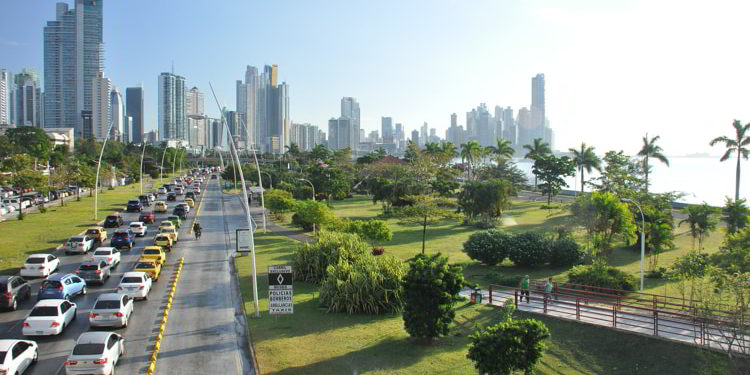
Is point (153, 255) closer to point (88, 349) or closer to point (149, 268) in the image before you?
point (149, 268)

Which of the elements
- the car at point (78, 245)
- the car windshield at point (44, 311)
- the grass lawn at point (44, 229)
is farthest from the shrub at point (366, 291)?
the car at point (78, 245)

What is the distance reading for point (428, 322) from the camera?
18953 millimetres

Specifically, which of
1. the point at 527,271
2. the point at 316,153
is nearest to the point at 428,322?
the point at 527,271

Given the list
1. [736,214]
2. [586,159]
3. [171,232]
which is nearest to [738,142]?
[736,214]

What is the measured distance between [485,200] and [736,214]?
2260cm

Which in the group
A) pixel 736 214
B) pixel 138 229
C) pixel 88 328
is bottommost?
pixel 88 328

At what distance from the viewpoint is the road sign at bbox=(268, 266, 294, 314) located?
20.5 meters

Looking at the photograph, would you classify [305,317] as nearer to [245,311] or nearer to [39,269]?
[245,311]

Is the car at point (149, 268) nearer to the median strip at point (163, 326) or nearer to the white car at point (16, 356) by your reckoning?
the median strip at point (163, 326)

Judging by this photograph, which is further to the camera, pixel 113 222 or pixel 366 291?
pixel 113 222

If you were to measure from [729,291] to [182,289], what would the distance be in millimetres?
22406

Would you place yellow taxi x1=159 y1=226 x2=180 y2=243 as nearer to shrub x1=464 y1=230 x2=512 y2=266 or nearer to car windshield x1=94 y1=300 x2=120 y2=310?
car windshield x1=94 y1=300 x2=120 y2=310

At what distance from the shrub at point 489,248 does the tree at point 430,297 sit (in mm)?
14926

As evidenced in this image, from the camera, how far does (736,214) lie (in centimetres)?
3394
